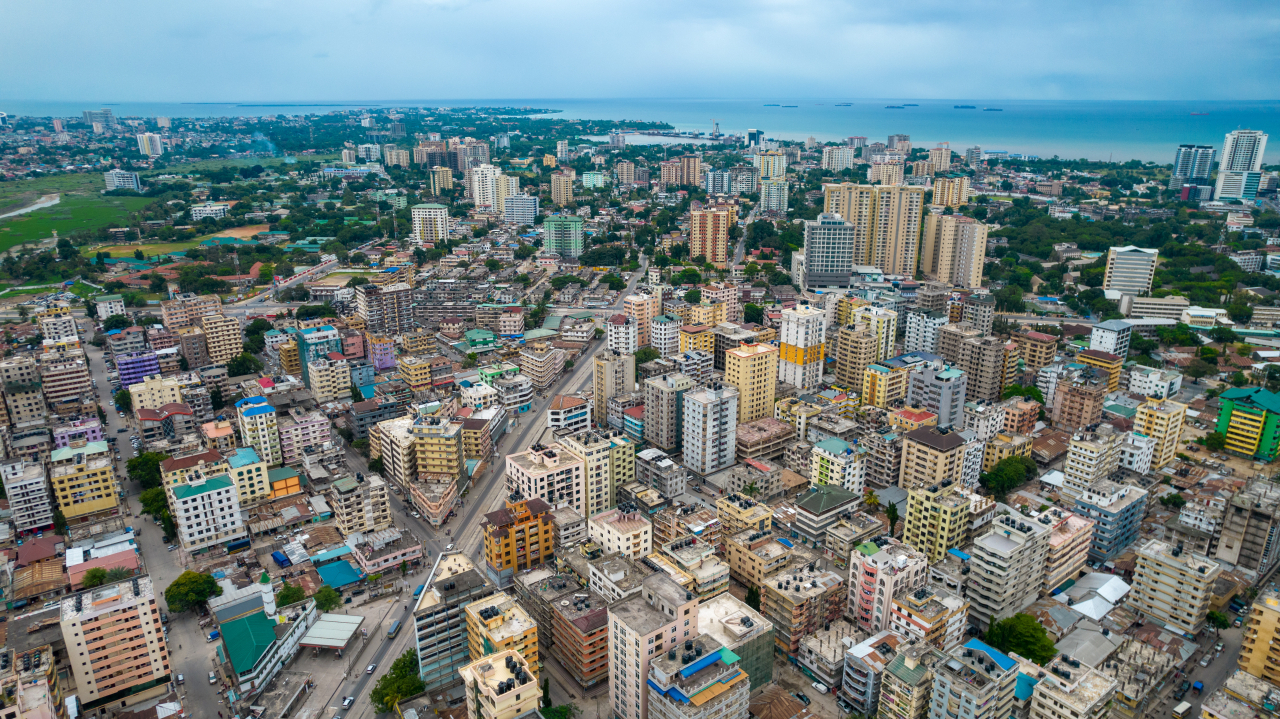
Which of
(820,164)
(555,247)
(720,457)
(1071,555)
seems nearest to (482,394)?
(720,457)

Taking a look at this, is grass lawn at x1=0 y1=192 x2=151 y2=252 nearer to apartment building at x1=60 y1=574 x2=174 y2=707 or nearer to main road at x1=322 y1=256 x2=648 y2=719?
main road at x1=322 y1=256 x2=648 y2=719

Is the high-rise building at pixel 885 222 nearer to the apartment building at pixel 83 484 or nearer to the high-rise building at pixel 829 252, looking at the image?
the high-rise building at pixel 829 252

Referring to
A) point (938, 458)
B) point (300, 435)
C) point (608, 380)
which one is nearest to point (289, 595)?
point (300, 435)

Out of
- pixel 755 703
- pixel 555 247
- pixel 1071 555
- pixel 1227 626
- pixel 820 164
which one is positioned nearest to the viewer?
pixel 755 703

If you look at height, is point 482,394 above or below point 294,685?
above

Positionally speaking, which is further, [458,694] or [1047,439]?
[1047,439]

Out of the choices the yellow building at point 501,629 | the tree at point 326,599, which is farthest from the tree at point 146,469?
the yellow building at point 501,629

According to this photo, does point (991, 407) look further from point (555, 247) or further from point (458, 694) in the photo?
point (555, 247)
